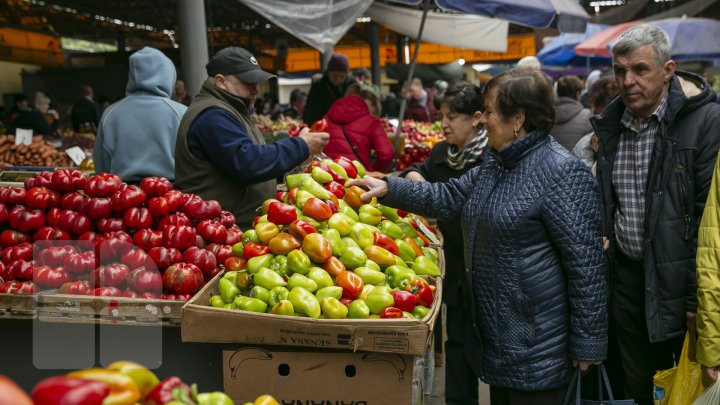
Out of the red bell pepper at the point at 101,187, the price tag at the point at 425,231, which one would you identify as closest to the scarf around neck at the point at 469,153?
the price tag at the point at 425,231

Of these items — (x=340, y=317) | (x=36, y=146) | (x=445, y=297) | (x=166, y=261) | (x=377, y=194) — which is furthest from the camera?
(x=36, y=146)

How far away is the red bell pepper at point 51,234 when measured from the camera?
10.8ft

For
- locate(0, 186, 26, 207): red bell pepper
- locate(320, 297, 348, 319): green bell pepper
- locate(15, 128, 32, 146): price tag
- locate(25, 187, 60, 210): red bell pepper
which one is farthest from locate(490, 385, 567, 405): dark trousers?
locate(15, 128, 32, 146): price tag

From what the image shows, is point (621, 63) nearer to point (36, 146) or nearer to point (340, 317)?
point (340, 317)

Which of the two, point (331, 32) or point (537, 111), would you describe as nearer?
point (537, 111)

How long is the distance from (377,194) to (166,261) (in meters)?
1.06

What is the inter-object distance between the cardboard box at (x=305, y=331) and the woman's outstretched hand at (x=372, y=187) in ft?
3.00

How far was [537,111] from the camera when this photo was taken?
2881mm

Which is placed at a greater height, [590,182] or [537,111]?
[537,111]

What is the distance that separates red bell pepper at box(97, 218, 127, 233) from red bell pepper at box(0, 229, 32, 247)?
1.17 feet

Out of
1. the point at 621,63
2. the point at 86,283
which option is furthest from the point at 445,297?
the point at 86,283

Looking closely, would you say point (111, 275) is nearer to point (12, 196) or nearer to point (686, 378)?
point (12, 196)

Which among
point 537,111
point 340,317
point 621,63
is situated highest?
point 621,63

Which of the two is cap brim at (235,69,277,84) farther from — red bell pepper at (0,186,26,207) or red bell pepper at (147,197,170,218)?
red bell pepper at (0,186,26,207)
